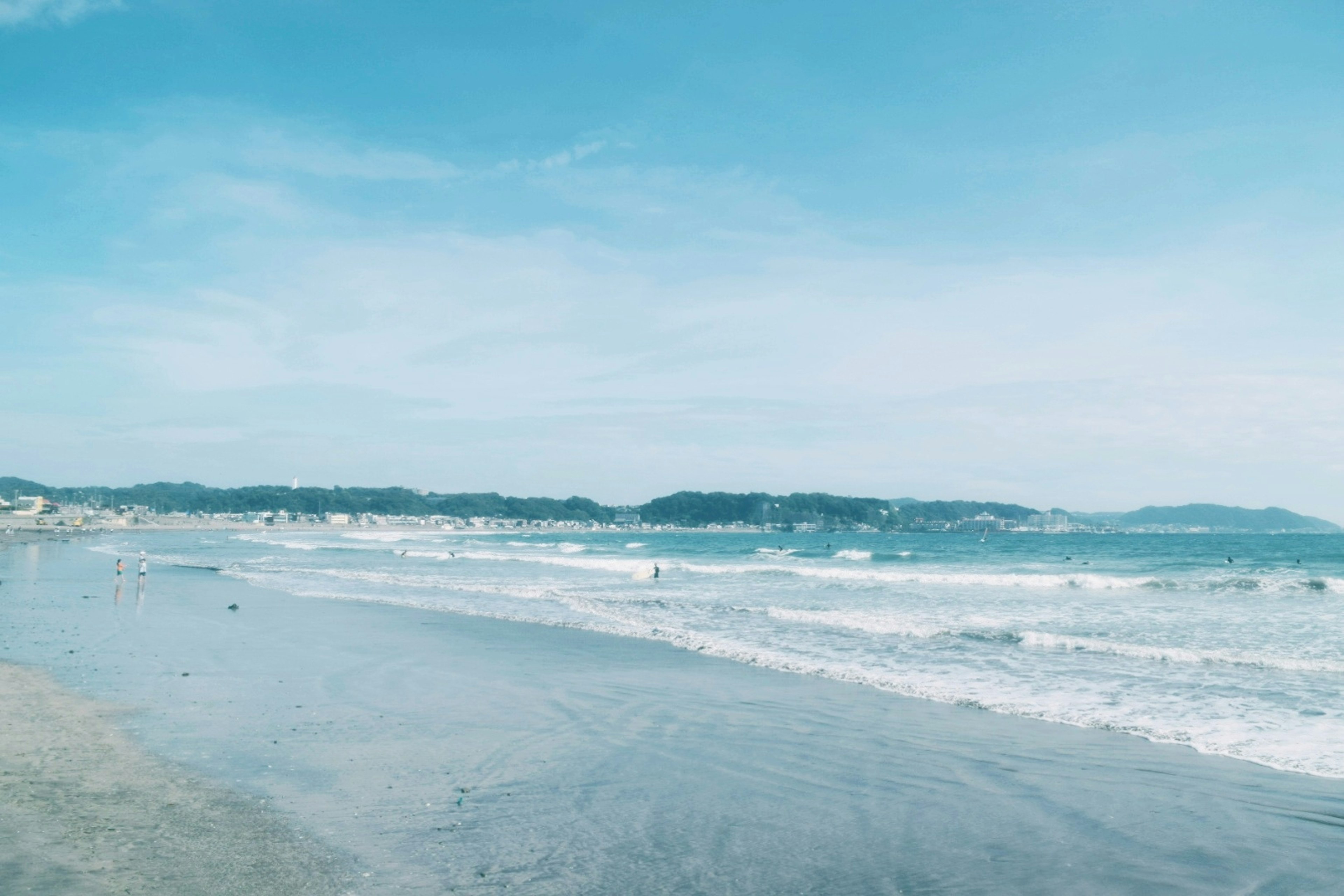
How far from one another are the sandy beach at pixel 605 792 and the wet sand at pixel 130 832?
0.03 m

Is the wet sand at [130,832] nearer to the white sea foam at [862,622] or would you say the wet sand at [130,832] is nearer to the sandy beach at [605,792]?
the sandy beach at [605,792]

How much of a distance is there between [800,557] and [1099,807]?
2243 inches

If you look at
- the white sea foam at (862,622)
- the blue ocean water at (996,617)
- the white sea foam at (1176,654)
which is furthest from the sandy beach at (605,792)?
the white sea foam at (862,622)

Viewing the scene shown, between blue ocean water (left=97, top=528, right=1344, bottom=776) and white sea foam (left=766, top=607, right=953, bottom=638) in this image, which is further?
white sea foam (left=766, top=607, right=953, bottom=638)

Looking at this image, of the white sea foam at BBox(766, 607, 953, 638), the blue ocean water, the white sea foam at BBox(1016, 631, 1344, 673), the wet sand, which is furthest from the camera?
the white sea foam at BBox(766, 607, 953, 638)

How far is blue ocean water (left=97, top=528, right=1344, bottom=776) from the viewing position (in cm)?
1063

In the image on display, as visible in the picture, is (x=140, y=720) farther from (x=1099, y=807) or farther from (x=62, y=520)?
(x=62, y=520)

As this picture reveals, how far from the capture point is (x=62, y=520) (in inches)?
4889

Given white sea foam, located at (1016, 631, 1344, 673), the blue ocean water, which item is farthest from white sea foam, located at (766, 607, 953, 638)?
white sea foam, located at (1016, 631, 1344, 673)

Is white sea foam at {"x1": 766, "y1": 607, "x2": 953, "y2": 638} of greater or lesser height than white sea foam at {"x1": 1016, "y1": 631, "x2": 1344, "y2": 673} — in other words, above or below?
below

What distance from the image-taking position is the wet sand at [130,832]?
474cm

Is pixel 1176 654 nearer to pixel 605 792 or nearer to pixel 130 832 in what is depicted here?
pixel 605 792

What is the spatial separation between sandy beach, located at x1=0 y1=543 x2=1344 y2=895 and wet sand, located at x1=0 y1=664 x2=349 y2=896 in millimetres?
26

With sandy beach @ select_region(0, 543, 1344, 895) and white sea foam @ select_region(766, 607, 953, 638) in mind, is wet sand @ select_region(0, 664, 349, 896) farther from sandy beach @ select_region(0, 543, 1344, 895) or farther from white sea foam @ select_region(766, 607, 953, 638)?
white sea foam @ select_region(766, 607, 953, 638)
